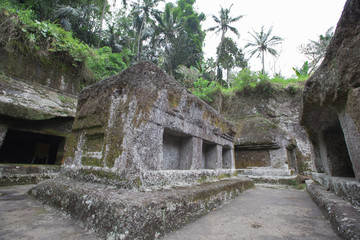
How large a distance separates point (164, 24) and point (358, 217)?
25141mm

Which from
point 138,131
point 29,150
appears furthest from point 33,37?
point 138,131

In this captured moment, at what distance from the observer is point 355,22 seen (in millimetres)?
1271

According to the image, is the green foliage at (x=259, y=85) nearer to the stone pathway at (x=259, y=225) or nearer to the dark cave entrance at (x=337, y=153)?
the dark cave entrance at (x=337, y=153)

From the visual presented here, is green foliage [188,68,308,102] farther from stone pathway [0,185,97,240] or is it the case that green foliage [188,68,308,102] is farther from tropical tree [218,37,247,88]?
tropical tree [218,37,247,88]

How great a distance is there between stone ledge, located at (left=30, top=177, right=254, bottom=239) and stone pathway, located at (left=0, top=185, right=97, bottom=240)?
0.08 metres

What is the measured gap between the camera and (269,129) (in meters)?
5.25

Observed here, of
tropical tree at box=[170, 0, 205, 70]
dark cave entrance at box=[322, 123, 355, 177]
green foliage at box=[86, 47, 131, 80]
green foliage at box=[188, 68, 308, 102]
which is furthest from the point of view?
tropical tree at box=[170, 0, 205, 70]

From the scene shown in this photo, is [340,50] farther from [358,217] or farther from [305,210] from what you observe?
[305,210]

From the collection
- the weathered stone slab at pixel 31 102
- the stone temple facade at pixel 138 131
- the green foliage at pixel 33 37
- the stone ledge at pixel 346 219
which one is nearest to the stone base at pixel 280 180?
the stone temple facade at pixel 138 131

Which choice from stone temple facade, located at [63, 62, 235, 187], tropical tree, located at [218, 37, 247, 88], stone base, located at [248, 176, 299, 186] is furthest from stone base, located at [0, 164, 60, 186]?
tropical tree, located at [218, 37, 247, 88]

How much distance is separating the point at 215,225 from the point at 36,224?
1.53 meters

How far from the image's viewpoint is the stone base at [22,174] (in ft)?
11.4

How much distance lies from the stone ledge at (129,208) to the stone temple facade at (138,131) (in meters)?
0.28

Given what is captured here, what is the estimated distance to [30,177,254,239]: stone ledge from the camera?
120 cm
